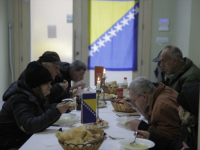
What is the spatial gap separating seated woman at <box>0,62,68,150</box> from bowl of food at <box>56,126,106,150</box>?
424 millimetres

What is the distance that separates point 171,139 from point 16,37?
4.10 meters

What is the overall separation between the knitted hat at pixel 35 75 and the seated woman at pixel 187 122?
0.91 meters

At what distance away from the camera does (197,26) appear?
152 inches

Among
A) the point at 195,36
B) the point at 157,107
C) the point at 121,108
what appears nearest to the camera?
the point at 157,107

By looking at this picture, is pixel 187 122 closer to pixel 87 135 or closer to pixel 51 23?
pixel 87 135

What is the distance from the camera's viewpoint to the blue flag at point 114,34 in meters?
4.77

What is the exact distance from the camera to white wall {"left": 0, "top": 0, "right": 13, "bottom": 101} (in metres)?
4.42

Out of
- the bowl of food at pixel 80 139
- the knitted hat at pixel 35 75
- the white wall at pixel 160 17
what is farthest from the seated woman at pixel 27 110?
the white wall at pixel 160 17

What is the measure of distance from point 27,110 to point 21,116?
→ 61mm

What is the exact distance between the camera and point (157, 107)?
162 centimetres

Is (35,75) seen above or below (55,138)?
above

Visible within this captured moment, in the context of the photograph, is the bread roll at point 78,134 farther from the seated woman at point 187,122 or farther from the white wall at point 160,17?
the white wall at point 160,17

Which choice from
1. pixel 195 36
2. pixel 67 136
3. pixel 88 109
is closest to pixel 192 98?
pixel 67 136

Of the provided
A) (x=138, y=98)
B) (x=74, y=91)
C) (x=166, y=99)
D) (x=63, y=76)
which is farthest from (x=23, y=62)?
(x=166, y=99)
